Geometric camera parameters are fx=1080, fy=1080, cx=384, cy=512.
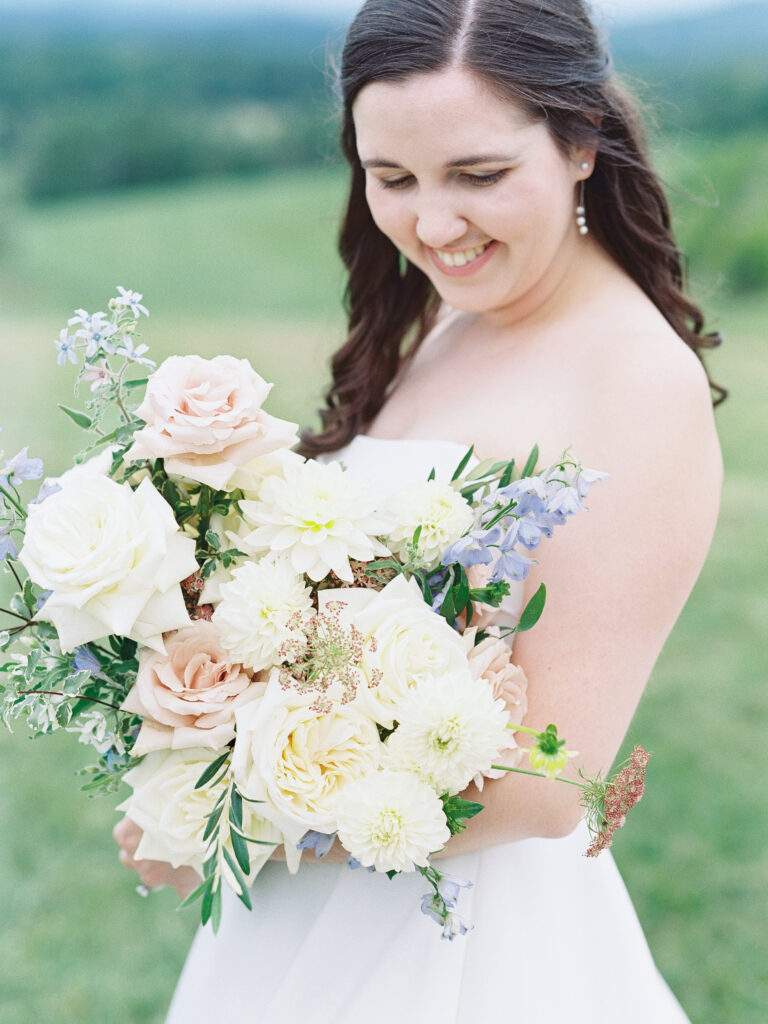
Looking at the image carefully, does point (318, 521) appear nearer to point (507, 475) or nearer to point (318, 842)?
point (507, 475)

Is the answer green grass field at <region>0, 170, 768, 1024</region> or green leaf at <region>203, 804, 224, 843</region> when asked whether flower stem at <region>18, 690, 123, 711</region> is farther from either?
green grass field at <region>0, 170, 768, 1024</region>

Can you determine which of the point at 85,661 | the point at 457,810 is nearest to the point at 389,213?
the point at 85,661

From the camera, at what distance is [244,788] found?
143cm

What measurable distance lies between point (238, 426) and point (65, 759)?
3889 millimetres

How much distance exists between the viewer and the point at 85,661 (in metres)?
1.54

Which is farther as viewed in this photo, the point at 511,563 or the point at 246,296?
the point at 246,296

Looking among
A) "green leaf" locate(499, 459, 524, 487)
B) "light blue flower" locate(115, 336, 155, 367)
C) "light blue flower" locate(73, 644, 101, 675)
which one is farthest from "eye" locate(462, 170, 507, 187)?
"light blue flower" locate(73, 644, 101, 675)

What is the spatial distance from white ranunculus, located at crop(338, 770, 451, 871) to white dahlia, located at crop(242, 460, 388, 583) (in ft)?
0.92

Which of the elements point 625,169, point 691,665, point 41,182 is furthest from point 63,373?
point 625,169

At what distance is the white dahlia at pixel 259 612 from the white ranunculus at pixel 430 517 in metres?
0.17

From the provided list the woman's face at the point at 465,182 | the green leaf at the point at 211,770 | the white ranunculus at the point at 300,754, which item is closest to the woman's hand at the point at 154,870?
the green leaf at the point at 211,770

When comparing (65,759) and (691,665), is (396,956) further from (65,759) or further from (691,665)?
(691,665)

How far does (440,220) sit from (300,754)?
38.5 inches

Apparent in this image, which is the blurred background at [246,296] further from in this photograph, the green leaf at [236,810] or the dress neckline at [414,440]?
the green leaf at [236,810]
